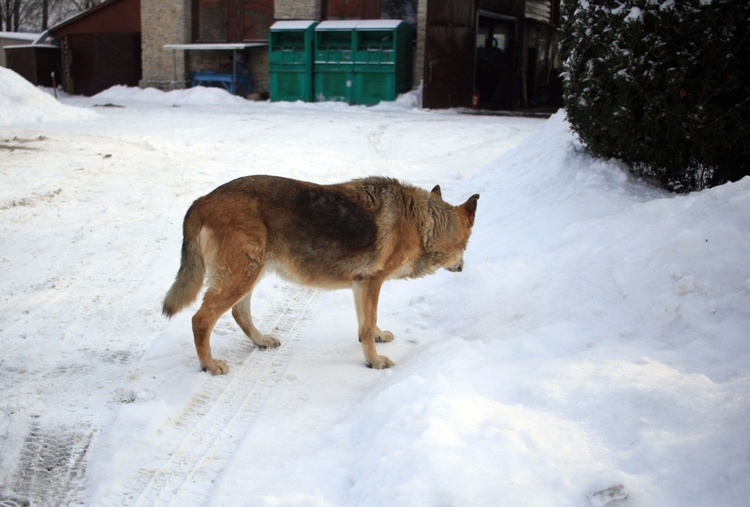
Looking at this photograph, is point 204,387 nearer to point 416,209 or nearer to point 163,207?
point 416,209

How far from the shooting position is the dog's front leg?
4.89m

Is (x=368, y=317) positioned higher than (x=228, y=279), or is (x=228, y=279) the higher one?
→ (x=228, y=279)

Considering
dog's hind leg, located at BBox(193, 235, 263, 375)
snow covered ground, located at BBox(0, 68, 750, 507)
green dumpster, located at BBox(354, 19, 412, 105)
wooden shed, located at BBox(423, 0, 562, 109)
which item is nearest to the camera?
snow covered ground, located at BBox(0, 68, 750, 507)

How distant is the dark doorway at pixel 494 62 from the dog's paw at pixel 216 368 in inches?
975

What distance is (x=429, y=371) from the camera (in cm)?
424

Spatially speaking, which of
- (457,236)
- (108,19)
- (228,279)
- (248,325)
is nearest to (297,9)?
(108,19)

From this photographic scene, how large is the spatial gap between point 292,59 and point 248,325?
2391cm

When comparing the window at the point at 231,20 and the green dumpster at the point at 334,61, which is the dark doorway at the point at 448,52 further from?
the window at the point at 231,20

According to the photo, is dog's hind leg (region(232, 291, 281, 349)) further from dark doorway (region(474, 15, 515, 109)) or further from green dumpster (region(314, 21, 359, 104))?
dark doorway (region(474, 15, 515, 109))

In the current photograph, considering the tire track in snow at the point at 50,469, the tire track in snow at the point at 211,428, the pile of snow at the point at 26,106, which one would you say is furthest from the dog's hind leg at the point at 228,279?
the pile of snow at the point at 26,106

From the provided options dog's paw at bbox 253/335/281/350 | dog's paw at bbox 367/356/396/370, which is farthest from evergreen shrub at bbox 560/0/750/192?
dog's paw at bbox 253/335/281/350

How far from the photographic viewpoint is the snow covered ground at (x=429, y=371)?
314cm

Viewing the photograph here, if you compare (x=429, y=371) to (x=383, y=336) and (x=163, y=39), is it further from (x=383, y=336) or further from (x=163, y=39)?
(x=163, y=39)

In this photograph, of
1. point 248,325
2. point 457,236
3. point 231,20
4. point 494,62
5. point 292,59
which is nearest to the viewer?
point 248,325
